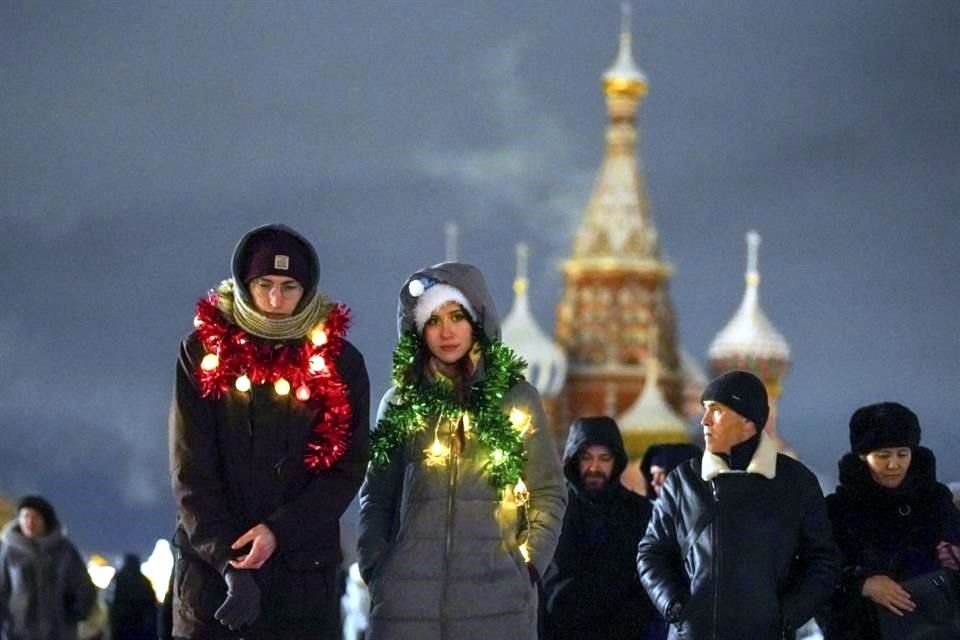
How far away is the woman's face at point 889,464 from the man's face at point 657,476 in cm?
119

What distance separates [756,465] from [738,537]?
166 mm

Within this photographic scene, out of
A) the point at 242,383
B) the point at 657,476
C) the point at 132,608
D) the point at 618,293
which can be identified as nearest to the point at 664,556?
the point at 242,383

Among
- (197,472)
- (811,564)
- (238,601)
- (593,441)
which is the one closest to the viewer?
(238,601)

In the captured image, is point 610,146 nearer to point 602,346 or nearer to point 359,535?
point 602,346

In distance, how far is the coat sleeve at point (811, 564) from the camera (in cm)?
501

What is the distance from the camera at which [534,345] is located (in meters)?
53.1

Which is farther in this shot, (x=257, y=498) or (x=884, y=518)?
(x=884, y=518)

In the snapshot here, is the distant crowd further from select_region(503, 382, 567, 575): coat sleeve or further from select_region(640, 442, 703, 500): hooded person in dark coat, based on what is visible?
select_region(640, 442, 703, 500): hooded person in dark coat

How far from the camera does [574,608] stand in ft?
20.3

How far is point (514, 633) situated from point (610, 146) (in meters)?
50.2

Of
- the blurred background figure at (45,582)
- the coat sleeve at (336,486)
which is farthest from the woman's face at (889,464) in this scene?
the blurred background figure at (45,582)

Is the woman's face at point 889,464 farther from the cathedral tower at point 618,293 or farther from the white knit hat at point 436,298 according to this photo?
the cathedral tower at point 618,293

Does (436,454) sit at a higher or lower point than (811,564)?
higher

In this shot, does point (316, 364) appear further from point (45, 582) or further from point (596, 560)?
point (45, 582)
